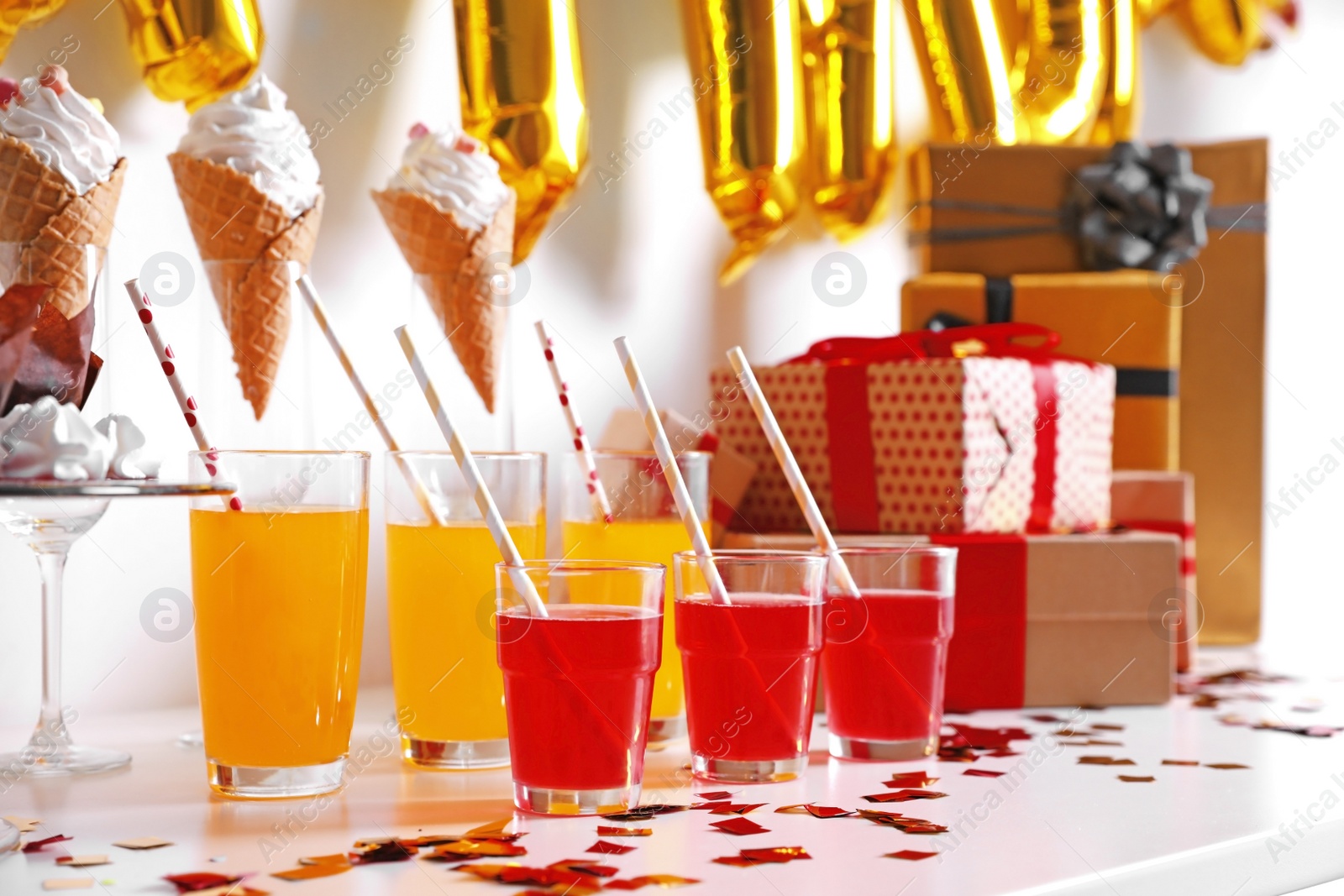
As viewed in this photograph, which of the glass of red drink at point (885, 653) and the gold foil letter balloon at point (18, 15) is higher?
the gold foil letter balloon at point (18, 15)

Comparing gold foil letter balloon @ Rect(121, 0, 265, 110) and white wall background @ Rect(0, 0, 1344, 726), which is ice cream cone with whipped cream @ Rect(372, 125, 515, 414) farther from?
gold foil letter balloon @ Rect(121, 0, 265, 110)

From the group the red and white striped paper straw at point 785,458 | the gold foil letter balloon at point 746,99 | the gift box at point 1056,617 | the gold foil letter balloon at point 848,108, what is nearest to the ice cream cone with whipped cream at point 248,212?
the red and white striped paper straw at point 785,458

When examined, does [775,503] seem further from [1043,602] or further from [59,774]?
[59,774]

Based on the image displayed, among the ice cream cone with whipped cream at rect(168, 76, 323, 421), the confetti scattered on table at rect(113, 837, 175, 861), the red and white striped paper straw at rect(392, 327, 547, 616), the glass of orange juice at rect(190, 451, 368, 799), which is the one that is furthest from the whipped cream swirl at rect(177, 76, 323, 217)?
the confetti scattered on table at rect(113, 837, 175, 861)

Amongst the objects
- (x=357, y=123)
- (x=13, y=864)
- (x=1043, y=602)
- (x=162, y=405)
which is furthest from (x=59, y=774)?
(x=1043, y=602)

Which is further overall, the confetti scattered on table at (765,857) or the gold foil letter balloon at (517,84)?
the gold foil letter balloon at (517,84)

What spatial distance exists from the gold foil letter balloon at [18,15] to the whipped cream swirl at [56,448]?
629 millimetres

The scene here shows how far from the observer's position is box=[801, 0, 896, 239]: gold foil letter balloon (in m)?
1.98

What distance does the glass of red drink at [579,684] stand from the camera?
1033 millimetres

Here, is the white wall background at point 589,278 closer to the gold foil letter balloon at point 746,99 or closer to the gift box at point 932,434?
the gold foil letter balloon at point 746,99

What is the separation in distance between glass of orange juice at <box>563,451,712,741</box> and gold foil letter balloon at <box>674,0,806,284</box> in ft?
2.11

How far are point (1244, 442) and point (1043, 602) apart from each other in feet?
2.26

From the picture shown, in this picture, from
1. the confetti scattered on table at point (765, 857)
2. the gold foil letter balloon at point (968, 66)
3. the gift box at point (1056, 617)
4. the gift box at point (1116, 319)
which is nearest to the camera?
the confetti scattered on table at point (765, 857)

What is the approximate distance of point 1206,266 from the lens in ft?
6.65
